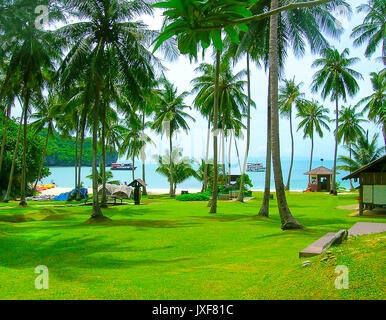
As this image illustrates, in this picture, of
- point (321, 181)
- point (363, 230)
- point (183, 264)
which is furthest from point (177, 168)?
point (183, 264)

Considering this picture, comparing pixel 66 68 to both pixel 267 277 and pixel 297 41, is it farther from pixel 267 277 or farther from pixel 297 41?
pixel 267 277

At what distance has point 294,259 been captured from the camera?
674 centimetres

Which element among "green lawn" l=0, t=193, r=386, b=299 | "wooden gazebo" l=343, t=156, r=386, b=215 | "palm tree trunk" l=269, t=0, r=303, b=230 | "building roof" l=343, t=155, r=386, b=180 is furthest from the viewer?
"wooden gazebo" l=343, t=156, r=386, b=215

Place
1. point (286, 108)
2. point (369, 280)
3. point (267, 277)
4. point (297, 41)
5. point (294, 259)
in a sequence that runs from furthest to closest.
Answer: point (286, 108)
point (297, 41)
point (294, 259)
point (267, 277)
point (369, 280)

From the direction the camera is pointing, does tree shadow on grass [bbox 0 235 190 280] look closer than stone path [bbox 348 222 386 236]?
Yes

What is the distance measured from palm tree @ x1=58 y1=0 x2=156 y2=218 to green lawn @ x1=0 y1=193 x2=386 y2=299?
5886mm

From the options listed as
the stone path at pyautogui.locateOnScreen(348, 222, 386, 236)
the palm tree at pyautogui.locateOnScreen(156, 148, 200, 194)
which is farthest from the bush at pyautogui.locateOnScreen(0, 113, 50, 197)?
the stone path at pyautogui.locateOnScreen(348, 222, 386, 236)

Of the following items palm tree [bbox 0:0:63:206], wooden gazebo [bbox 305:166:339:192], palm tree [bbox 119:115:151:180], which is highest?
palm tree [bbox 0:0:63:206]

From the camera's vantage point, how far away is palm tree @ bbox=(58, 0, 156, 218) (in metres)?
15.7

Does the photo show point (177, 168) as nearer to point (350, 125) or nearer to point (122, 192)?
point (122, 192)

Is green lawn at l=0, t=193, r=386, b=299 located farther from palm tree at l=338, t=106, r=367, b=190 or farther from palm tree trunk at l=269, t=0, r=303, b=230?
palm tree at l=338, t=106, r=367, b=190

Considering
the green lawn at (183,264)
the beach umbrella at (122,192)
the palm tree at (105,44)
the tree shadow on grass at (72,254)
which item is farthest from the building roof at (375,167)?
the beach umbrella at (122,192)
